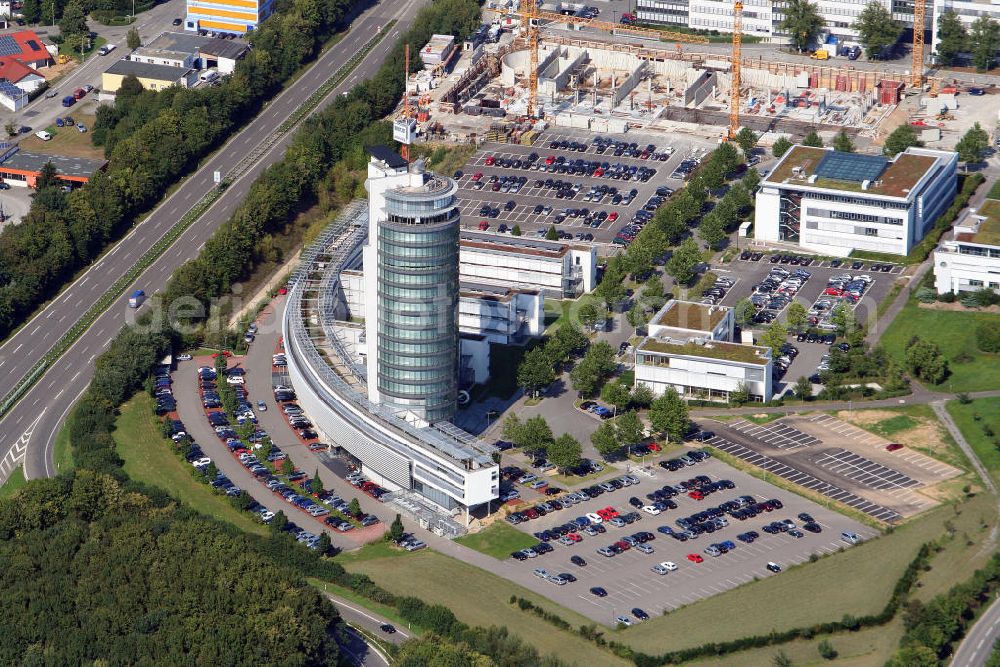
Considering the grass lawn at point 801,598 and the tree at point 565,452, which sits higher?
the tree at point 565,452

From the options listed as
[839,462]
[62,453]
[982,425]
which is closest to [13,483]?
[62,453]

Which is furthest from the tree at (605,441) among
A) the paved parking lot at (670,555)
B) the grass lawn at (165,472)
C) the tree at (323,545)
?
the grass lawn at (165,472)

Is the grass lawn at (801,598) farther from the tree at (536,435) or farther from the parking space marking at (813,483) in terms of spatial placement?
the tree at (536,435)

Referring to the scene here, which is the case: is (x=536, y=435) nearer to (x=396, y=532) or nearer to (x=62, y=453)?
(x=396, y=532)

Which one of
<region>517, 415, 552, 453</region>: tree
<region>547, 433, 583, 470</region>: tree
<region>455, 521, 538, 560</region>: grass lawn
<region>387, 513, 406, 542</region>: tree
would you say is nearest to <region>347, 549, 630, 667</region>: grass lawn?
<region>387, 513, 406, 542</region>: tree

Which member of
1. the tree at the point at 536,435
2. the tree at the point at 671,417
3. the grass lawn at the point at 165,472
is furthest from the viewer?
the tree at the point at 671,417

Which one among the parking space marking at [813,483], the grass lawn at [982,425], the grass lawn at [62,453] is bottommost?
the grass lawn at [62,453]

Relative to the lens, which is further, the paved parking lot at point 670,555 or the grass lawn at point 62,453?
the grass lawn at point 62,453

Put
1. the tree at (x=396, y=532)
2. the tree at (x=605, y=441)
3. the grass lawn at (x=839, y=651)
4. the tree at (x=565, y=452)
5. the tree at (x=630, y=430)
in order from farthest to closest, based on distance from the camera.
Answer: the tree at (x=630, y=430), the tree at (x=605, y=441), the tree at (x=565, y=452), the tree at (x=396, y=532), the grass lawn at (x=839, y=651)
